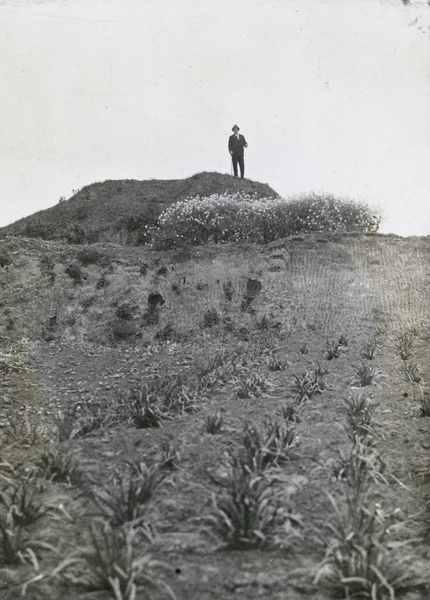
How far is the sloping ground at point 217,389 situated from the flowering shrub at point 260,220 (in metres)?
1.08

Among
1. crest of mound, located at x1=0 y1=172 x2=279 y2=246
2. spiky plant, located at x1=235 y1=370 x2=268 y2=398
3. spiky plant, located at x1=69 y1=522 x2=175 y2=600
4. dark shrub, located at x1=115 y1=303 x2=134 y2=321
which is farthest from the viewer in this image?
crest of mound, located at x1=0 y1=172 x2=279 y2=246

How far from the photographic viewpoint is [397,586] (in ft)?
8.49

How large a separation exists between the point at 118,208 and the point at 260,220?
24.8 feet

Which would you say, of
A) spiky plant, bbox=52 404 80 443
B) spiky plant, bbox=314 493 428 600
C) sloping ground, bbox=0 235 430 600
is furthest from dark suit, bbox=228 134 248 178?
spiky plant, bbox=314 493 428 600

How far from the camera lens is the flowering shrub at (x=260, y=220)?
12227 millimetres

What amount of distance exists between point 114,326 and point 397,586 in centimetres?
788

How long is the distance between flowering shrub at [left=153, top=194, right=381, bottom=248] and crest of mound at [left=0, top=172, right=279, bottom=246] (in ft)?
7.20

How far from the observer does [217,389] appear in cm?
604

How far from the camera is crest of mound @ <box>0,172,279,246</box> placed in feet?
51.9

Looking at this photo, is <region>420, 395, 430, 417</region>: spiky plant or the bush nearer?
<region>420, 395, 430, 417</region>: spiky plant

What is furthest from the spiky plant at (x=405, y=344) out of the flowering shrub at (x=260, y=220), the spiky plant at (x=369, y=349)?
the flowering shrub at (x=260, y=220)

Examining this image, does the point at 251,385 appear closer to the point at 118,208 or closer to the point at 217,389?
the point at 217,389

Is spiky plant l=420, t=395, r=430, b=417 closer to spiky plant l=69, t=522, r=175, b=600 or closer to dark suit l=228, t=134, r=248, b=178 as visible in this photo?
spiky plant l=69, t=522, r=175, b=600

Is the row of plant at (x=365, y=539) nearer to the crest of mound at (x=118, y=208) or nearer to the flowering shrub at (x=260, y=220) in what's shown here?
the flowering shrub at (x=260, y=220)
